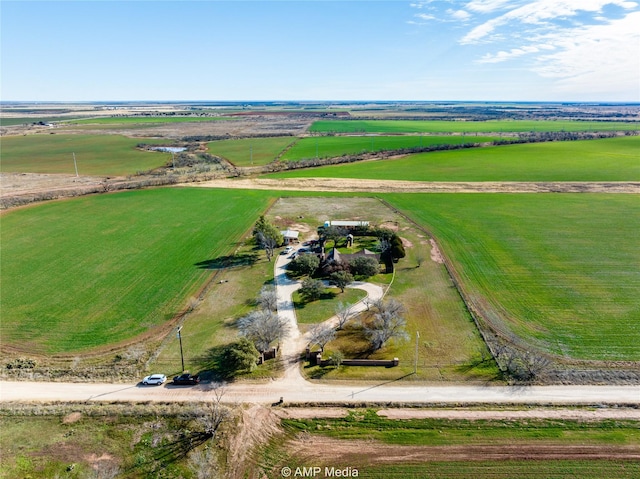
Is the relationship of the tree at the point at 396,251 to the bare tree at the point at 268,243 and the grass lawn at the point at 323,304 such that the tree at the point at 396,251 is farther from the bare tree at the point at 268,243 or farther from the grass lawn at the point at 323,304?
the bare tree at the point at 268,243

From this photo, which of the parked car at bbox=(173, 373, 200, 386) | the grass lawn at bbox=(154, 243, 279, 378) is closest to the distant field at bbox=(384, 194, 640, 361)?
the grass lawn at bbox=(154, 243, 279, 378)

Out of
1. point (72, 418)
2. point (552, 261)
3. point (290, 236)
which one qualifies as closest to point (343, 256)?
point (290, 236)

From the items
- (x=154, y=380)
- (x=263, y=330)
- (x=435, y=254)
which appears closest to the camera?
(x=154, y=380)

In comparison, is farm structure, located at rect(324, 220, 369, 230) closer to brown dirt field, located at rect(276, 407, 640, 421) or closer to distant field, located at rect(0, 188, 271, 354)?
distant field, located at rect(0, 188, 271, 354)

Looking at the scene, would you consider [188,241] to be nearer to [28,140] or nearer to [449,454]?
[449,454]

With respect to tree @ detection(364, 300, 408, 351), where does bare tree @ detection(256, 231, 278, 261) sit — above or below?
above

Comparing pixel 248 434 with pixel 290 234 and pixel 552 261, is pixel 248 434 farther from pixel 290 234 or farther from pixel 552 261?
pixel 552 261

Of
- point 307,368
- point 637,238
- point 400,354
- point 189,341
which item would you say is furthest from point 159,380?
point 637,238
